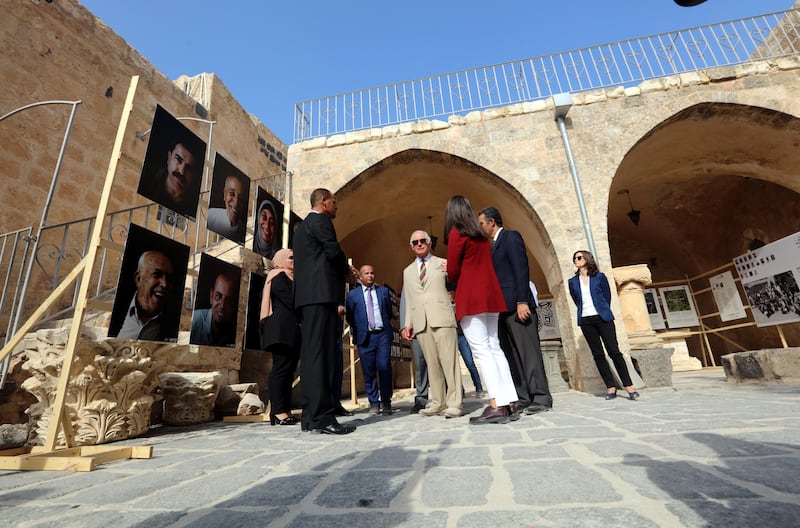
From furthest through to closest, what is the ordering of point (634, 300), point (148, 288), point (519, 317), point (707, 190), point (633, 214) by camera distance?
point (707, 190), point (633, 214), point (634, 300), point (519, 317), point (148, 288)

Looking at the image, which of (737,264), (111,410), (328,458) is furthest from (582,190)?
(111,410)

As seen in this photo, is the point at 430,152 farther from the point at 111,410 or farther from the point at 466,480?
the point at 466,480

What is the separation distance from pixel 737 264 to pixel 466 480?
11.2 meters

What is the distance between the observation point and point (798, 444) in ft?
5.30

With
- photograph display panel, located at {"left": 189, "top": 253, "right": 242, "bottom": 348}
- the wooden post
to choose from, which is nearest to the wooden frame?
the wooden post

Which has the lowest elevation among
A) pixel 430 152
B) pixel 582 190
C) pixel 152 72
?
pixel 582 190

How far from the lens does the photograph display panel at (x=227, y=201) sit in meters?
4.69

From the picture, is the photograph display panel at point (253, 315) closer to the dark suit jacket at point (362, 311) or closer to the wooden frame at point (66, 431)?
the dark suit jacket at point (362, 311)

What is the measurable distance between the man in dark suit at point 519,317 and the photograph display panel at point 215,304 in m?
3.13

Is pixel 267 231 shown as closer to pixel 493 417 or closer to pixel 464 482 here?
pixel 493 417

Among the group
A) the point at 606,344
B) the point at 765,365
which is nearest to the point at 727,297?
the point at 765,365

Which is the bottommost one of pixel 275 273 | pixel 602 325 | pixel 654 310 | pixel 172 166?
pixel 602 325

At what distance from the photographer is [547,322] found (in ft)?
34.0

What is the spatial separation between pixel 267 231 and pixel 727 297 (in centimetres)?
1182
